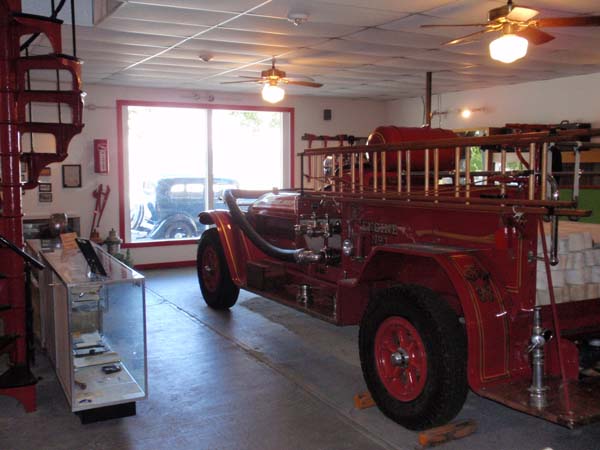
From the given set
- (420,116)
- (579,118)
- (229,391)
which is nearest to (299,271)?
(229,391)

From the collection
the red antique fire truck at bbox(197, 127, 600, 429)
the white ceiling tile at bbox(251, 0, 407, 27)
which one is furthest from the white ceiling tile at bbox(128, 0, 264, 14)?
the red antique fire truck at bbox(197, 127, 600, 429)

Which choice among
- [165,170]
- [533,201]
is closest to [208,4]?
[533,201]

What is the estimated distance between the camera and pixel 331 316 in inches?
181

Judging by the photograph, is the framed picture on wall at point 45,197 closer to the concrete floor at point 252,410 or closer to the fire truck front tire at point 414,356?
the concrete floor at point 252,410

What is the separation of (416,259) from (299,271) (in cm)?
176

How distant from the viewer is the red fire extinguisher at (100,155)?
9344 millimetres

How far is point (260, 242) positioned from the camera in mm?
5895

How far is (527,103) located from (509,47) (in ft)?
15.6

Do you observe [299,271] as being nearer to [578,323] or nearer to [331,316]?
[331,316]

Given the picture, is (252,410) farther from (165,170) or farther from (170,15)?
(165,170)

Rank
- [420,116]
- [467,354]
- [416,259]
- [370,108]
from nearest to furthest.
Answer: [467,354] → [416,259] → [420,116] → [370,108]

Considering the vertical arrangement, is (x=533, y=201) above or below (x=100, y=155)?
below

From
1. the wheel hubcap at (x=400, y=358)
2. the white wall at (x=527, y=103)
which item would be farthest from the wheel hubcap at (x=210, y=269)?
the white wall at (x=527, y=103)

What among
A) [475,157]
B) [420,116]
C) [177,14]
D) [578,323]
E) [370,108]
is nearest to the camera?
[578,323]
